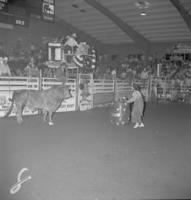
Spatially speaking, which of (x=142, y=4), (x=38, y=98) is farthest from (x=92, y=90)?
(x=142, y=4)

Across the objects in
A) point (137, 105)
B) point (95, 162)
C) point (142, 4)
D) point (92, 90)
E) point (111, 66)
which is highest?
point (142, 4)

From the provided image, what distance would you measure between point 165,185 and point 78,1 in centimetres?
1772

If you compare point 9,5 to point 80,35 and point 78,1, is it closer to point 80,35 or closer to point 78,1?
point 78,1

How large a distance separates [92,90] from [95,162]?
8.52 metres

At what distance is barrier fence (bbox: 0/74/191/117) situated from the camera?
9.78 meters

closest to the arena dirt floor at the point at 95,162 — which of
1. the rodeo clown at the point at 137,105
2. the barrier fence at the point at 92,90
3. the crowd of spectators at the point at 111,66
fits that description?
the rodeo clown at the point at 137,105

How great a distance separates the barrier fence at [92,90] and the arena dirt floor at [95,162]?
230cm

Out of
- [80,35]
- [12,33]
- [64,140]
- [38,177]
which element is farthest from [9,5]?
[80,35]

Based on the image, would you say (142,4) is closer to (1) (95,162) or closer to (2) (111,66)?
(2) (111,66)

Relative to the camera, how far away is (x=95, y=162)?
452 centimetres

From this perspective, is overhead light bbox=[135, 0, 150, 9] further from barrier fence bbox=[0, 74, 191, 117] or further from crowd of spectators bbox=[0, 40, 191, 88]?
barrier fence bbox=[0, 74, 191, 117]

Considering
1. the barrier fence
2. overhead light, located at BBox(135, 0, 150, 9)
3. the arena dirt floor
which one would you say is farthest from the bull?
overhead light, located at BBox(135, 0, 150, 9)

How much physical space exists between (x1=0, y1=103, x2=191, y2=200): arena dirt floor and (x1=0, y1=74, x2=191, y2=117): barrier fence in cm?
230

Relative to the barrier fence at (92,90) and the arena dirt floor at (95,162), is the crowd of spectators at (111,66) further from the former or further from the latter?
the arena dirt floor at (95,162)
